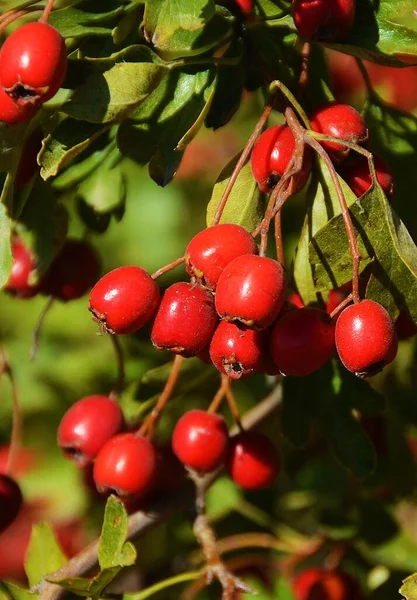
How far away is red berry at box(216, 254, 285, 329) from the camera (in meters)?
1.02

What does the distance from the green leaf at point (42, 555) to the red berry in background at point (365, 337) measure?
0.76 m

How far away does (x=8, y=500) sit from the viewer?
5.29 feet

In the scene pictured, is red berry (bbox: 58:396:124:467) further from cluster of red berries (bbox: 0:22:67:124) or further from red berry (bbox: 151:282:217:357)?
cluster of red berries (bbox: 0:22:67:124)

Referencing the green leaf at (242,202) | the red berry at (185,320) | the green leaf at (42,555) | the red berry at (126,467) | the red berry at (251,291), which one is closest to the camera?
the red berry at (251,291)

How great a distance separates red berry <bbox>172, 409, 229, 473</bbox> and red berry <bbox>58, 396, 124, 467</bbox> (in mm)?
122

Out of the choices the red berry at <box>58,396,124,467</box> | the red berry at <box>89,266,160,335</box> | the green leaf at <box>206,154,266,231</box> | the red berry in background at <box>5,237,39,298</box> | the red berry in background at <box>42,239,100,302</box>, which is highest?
the green leaf at <box>206,154,266,231</box>

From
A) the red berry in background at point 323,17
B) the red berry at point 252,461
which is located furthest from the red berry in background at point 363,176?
the red berry at point 252,461

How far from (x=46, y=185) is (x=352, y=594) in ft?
3.32

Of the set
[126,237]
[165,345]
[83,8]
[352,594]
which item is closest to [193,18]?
[83,8]

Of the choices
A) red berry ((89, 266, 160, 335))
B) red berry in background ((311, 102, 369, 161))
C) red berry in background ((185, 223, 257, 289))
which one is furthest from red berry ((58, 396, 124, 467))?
red berry in background ((311, 102, 369, 161))

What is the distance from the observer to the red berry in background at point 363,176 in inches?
48.6

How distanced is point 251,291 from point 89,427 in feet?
2.15

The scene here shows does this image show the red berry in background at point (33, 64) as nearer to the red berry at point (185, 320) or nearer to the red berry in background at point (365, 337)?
the red berry at point (185, 320)

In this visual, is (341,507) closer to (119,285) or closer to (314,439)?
(314,439)
